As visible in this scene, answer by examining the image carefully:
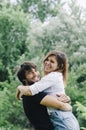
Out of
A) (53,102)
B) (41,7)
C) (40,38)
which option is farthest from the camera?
(41,7)

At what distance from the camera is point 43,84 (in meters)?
4.25

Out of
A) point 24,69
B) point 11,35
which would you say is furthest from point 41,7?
point 24,69

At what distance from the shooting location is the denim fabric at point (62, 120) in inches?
168

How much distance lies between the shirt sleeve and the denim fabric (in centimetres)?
24

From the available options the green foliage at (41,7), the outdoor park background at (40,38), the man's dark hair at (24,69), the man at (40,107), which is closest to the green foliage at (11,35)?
the outdoor park background at (40,38)

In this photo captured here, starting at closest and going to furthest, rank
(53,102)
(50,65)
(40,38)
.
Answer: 1. (53,102)
2. (50,65)
3. (40,38)

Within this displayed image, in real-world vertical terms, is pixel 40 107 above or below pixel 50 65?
below

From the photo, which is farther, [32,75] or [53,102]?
[32,75]

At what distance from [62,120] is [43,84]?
1.14 ft

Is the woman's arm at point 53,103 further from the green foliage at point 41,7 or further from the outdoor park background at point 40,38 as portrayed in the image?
the green foliage at point 41,7

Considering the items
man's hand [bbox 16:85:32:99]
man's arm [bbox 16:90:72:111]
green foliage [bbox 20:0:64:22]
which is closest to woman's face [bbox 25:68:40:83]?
man's hand [bbox 16:85:32:99]

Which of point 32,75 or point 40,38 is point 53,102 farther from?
point 40,38

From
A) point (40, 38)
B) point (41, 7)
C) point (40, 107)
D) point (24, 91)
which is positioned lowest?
point (40, 107)

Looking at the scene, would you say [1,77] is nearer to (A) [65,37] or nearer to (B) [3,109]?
(A) [65,37]
